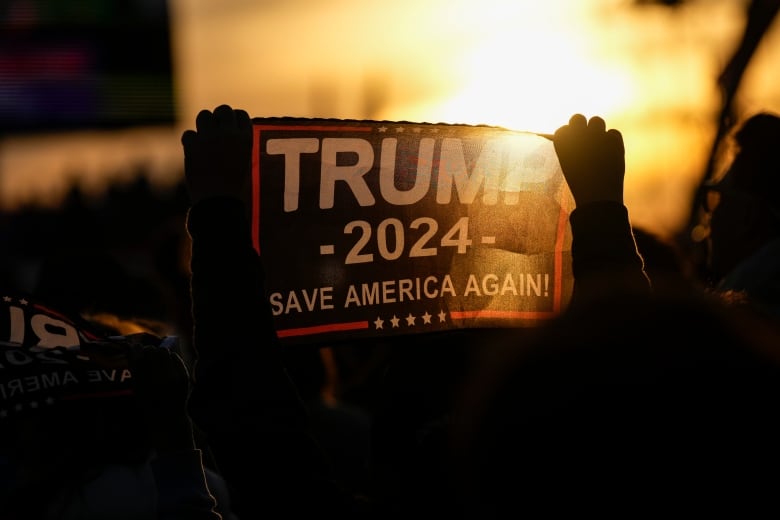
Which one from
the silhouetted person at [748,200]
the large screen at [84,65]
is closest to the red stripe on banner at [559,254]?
the silhouetted person at [748,200]

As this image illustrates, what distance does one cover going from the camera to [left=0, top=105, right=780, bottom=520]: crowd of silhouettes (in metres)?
0.86

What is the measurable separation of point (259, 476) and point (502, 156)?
1207 millimetres

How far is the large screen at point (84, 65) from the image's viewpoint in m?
20.1

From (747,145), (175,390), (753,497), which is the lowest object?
(175,390)

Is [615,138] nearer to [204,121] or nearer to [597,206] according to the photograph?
[597,206]

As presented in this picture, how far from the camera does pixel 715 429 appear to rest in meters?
0.85

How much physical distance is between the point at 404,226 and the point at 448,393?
0.43m

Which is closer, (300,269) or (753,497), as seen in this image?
(753,497)

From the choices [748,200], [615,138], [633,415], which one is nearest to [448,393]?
[615,138]

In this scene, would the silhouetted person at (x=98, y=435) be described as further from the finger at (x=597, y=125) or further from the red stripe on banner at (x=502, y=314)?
the finger at (x=597, y=125)

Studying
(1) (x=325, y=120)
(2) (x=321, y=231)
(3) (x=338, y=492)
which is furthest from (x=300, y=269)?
(3) (x=338, y=492)

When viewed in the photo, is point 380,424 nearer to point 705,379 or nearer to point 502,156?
point 502,156

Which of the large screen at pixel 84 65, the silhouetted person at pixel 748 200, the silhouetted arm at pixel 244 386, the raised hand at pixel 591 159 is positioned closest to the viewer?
the silhouetted arm at pixel 244 386

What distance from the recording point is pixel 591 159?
2.19 metres
